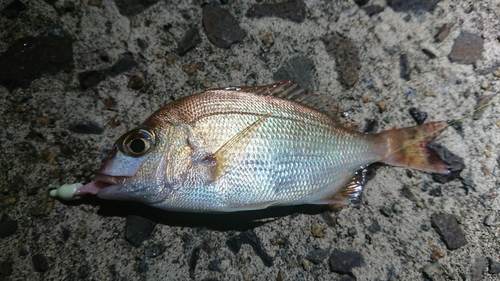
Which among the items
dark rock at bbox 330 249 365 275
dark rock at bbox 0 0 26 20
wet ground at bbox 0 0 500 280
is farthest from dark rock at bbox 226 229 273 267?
dark rock at bbox 0 0 26 20

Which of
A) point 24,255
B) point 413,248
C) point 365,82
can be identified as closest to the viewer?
point 24,255

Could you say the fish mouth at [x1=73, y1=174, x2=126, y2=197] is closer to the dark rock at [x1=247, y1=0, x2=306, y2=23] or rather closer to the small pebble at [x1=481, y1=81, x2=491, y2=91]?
the dark rock at [x1=247, y1=0, x2=306, y2=23]

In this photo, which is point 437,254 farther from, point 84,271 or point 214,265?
point 84,271

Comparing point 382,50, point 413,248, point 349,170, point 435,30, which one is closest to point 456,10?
point 435,30

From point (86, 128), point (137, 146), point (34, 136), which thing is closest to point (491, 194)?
point (137, 146)

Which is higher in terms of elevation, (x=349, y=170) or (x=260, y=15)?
(x=260, y=15)

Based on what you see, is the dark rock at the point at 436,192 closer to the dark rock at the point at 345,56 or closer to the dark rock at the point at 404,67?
the dark rock at the point at 404,67

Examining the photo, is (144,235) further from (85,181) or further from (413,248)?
(413,248)
